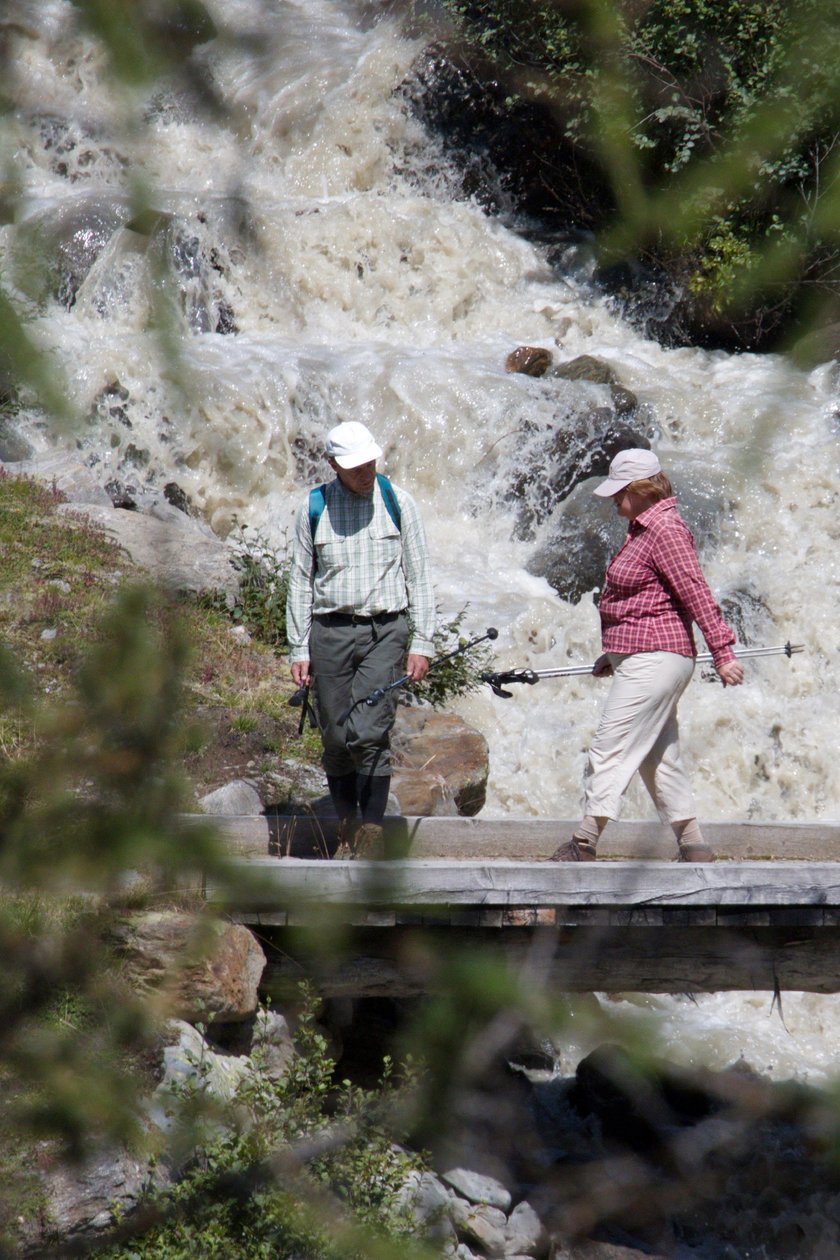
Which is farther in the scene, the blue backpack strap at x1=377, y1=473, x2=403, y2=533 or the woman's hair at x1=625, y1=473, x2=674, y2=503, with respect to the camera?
the blue backpack strap at x1=377, y1=473, x2=403, y2=533

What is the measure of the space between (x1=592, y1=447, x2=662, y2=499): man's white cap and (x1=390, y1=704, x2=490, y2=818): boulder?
2.78m

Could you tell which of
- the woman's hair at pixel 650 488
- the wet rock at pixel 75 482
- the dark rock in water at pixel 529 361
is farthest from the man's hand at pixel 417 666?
the dark rock in water at pixel 529 361

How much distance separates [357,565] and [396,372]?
8.57m

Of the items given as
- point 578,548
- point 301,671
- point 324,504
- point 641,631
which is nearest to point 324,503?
point 324,504

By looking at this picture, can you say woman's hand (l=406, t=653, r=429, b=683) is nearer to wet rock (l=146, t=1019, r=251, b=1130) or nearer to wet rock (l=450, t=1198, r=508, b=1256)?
wet rock (l=146, t=1019, r=251, b=1130)

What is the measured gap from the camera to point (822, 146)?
1.03 meters

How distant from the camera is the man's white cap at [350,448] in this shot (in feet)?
18.2

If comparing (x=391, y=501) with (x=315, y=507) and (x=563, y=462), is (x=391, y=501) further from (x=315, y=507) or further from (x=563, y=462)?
(x=563, y=462)

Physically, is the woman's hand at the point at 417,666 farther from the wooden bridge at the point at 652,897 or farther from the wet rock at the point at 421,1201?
the wet rock at the point at 421,1201

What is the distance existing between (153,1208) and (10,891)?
326mm

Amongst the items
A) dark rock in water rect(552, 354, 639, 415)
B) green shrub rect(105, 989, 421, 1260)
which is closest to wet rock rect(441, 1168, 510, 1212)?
green shrub rect(105, 989, 421, 1260)

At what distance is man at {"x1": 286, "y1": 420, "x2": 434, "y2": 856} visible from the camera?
5.79 meters

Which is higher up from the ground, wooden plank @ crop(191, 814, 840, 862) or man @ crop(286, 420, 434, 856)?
man @ crop(286, 420, 434, 856)

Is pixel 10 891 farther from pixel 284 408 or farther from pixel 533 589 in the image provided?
pixel 284 408
